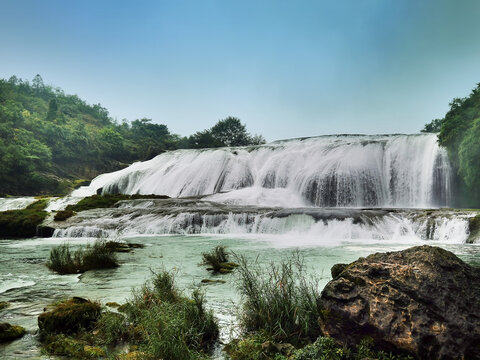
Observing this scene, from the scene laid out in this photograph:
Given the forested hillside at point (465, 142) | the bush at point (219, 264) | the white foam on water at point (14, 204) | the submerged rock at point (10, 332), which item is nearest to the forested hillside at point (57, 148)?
the white foam on water at point (14, 204)

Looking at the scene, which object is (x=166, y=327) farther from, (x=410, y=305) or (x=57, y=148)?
(x=57, y=148)

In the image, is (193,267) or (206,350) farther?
(193,267)

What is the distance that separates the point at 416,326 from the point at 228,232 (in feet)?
45.2

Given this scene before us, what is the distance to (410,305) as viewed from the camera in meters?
3.29

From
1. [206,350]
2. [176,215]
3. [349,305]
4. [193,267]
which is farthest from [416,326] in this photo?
[176,215]

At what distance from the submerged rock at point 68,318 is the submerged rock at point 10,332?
236mm

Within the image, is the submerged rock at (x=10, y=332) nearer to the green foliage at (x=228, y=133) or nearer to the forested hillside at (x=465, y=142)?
the forested hillside at (x=465, y=142)

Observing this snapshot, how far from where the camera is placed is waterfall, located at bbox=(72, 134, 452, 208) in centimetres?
2492

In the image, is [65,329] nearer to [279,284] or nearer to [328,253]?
[279,284]

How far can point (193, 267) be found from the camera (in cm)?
890

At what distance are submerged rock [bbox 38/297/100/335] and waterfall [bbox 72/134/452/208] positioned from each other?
1961 centimetres

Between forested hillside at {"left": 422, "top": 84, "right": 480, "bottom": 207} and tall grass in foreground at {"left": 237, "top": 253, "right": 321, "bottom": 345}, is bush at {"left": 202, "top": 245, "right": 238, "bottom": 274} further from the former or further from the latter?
forested hillside at {"left": 422, "top": 84, "right": 480, "bottom": 207}

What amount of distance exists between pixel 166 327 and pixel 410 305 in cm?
231

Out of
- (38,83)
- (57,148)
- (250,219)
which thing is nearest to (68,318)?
(250,219)
